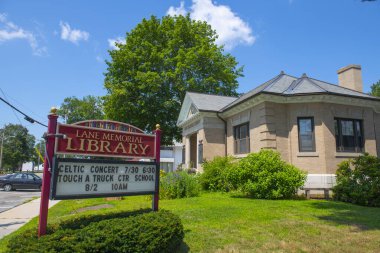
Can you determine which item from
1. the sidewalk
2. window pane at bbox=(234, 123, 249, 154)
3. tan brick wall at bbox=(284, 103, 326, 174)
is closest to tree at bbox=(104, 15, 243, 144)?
window pane at bbox=(234, 123, 249, 154)

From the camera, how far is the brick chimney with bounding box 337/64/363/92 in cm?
1978

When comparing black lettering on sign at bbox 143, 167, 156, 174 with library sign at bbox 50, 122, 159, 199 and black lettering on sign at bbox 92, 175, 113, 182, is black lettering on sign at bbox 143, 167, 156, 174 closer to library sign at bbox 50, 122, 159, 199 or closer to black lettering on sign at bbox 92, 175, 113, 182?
library sign at bbox 50, 122, 159, 199

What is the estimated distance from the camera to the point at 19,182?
969 inches

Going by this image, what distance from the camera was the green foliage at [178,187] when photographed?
44.7 ft

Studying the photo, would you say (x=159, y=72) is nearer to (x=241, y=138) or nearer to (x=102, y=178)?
(x=241, y=138)

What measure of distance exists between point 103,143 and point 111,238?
1872 millimetres

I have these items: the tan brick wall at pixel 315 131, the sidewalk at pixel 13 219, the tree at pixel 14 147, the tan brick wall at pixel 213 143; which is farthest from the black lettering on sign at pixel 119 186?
the tree at pixel 14 147

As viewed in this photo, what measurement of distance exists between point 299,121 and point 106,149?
12.8 m

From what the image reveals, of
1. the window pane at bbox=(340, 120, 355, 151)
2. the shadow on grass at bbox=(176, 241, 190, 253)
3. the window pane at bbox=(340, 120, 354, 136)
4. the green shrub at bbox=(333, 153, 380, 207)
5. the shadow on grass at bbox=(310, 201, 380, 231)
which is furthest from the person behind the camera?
the window pane at bbox=(340, 120, 354, 136)

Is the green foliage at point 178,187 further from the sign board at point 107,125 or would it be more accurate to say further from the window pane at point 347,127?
the window pane at point 347,127

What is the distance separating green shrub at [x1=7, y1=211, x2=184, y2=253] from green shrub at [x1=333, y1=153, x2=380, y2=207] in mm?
9776

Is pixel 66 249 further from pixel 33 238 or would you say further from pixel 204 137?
pixel 204 137

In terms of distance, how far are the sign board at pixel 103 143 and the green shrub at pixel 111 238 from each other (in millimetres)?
1293

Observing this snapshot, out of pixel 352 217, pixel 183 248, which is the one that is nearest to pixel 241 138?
pixel 352 217
